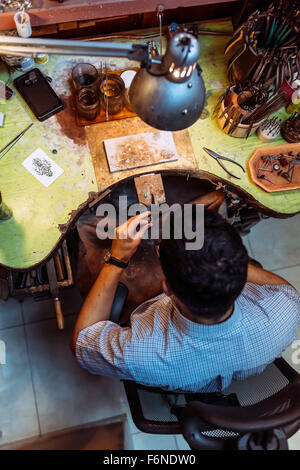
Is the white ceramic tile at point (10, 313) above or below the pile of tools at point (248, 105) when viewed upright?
below

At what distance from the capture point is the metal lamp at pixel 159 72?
1036 mm

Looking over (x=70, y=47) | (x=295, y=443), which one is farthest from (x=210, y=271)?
(x=295, y=443)

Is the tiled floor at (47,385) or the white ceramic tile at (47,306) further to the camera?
the white ceramic tile at (47,306)

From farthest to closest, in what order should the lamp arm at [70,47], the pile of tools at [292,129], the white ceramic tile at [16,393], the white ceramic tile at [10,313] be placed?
the white ceramic tile at [10,313], the white ceramic tile at [16,393], the pile of tools at [292,129], the lamp arm at [70,47]

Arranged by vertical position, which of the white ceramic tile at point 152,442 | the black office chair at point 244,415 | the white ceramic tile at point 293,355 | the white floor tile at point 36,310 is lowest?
the white ceramic tile at point 152,442

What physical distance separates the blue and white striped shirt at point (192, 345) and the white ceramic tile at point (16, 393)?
1151 mm

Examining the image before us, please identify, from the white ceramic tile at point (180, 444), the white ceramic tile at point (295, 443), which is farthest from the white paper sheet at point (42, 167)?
the white ceramic tile at point (295, 443)

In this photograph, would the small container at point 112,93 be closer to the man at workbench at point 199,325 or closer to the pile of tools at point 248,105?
the pile of tools at point 248,105

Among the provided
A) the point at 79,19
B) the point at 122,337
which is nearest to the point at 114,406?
the point at 122,337

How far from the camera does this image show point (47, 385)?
8.41 ft

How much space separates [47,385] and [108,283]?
3.95ft

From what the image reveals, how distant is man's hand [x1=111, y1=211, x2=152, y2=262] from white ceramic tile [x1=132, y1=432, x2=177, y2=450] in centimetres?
140

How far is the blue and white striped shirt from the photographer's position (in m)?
1.50
